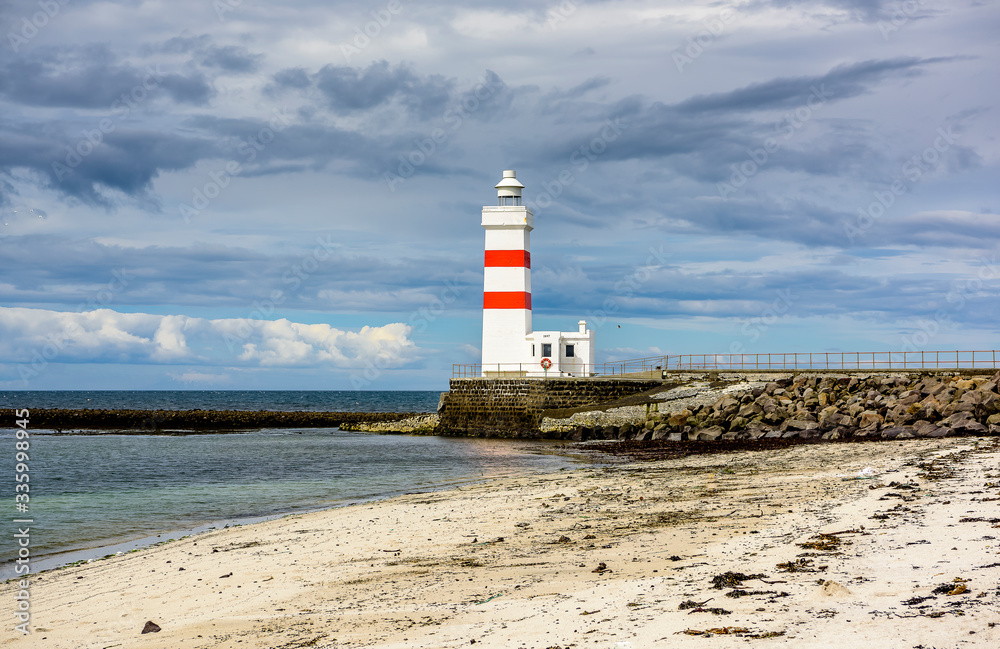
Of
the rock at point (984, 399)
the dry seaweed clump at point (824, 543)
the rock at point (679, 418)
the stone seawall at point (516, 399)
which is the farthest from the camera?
the stone seawall at point (516, 399)

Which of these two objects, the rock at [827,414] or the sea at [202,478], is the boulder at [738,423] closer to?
the rock at [827,414]

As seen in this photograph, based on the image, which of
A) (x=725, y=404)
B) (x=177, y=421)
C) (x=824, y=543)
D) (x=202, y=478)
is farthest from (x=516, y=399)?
(x=177, y=421)

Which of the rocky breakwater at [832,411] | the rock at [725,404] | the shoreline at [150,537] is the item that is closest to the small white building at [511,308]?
the rocky breakwater at [832,411]

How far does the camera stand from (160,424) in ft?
163

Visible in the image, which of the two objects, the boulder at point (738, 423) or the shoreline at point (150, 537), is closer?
the shoreline at point (150, 537)

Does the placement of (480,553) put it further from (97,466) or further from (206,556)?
(97,466)

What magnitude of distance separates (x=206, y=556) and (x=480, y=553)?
11.8 feet

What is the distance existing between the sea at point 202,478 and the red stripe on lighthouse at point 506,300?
614 centimetres

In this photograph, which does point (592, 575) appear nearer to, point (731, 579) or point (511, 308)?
point (731, 579)

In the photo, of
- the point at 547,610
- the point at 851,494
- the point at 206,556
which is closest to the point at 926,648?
the point at 547,610

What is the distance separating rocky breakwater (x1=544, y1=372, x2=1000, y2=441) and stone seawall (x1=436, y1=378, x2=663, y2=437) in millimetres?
1964

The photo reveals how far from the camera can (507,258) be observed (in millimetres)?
35594

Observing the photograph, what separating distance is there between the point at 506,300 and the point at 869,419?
56.5ft

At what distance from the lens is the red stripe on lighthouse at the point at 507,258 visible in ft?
116
